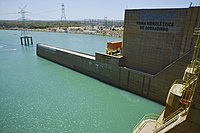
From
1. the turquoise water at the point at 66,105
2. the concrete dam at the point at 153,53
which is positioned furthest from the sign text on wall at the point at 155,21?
the turquoise water at the point at 66,105

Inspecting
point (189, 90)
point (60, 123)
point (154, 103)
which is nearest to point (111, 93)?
point (154, 103)

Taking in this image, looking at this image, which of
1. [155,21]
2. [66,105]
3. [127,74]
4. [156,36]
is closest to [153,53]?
[156,36]

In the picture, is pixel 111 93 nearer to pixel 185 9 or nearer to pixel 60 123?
pixel 60 123

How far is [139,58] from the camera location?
58.1 ft

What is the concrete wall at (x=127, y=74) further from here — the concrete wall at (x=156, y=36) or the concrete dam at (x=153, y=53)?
the concrete wall at (x=156, y=36)

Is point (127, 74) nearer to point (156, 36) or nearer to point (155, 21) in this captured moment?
point (156, 36)

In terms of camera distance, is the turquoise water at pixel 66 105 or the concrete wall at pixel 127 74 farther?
the concrete wall at pixel 127 74

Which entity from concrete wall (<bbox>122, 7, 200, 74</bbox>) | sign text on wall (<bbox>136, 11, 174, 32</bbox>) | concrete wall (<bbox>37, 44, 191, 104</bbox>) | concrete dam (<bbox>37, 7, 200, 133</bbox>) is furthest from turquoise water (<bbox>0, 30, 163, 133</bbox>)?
sign text on wall (<bbox>136, 11, 174, 32</bbox>)

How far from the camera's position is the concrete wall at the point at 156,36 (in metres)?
13.6

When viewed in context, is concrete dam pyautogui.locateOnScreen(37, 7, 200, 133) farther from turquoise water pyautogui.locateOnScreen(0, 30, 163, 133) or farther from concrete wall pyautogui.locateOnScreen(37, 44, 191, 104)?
turquoise water pyautogui.locateOnScreen(0, 30, 163, 133)

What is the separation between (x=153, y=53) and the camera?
16.4m

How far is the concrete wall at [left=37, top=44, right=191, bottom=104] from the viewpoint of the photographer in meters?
14.4

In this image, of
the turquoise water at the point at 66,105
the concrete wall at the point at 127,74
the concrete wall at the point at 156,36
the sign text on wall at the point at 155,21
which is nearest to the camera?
the turquoise water at the point at 66,105

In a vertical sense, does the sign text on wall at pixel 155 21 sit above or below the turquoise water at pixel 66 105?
above
